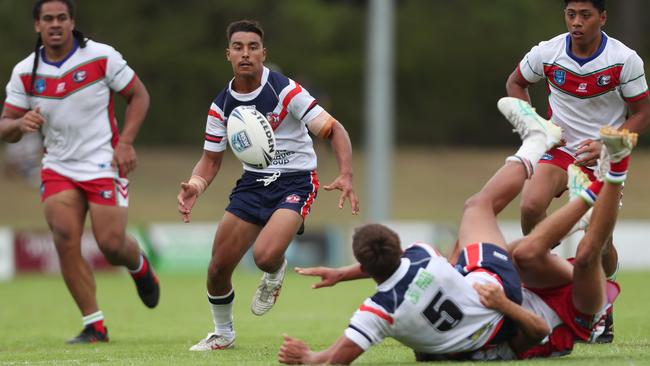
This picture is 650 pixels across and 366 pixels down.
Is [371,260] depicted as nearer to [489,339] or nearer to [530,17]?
[489,339]

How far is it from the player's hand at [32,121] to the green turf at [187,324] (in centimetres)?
162

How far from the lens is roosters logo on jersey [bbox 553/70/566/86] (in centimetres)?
848

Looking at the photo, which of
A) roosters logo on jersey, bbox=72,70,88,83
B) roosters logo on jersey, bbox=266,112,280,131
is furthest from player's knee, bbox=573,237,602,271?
roosters logo on jersey, bbox=72,70,88,83

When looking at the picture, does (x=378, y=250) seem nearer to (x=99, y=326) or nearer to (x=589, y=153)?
(x=589, y=153)

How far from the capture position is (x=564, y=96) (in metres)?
8.62

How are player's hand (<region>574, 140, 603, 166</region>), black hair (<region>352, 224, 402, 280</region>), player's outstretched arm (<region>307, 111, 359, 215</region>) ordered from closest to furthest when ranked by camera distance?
black hair (<region>352, 224, 402, 280</region>) → player's hand (<region>574, 140, 603, 166</region>) → player's outstretched arm (<region>307, 111, 359, 215</region>)

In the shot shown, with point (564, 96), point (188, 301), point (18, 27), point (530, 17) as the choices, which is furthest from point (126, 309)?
point (530, 17)

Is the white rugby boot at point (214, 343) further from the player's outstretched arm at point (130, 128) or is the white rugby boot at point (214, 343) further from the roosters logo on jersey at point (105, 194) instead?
the player's outstretched arm at point (130, 128)

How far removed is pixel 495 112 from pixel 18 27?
46.1ft

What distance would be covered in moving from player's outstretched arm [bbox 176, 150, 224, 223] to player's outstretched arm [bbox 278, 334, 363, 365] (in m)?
1.75

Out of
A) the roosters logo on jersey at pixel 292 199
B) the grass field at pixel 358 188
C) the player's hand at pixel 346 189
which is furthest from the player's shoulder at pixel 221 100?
the grass field at pixel 358 188

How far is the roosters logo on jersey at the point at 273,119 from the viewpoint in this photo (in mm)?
8453

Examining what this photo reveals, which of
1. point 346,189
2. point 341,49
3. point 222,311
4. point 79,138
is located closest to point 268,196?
point 222,311

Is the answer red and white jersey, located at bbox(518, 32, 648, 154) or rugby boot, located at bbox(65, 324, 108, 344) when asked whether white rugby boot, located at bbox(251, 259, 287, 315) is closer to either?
rugby boot, located at bbox(65, 324, 108, 344)
